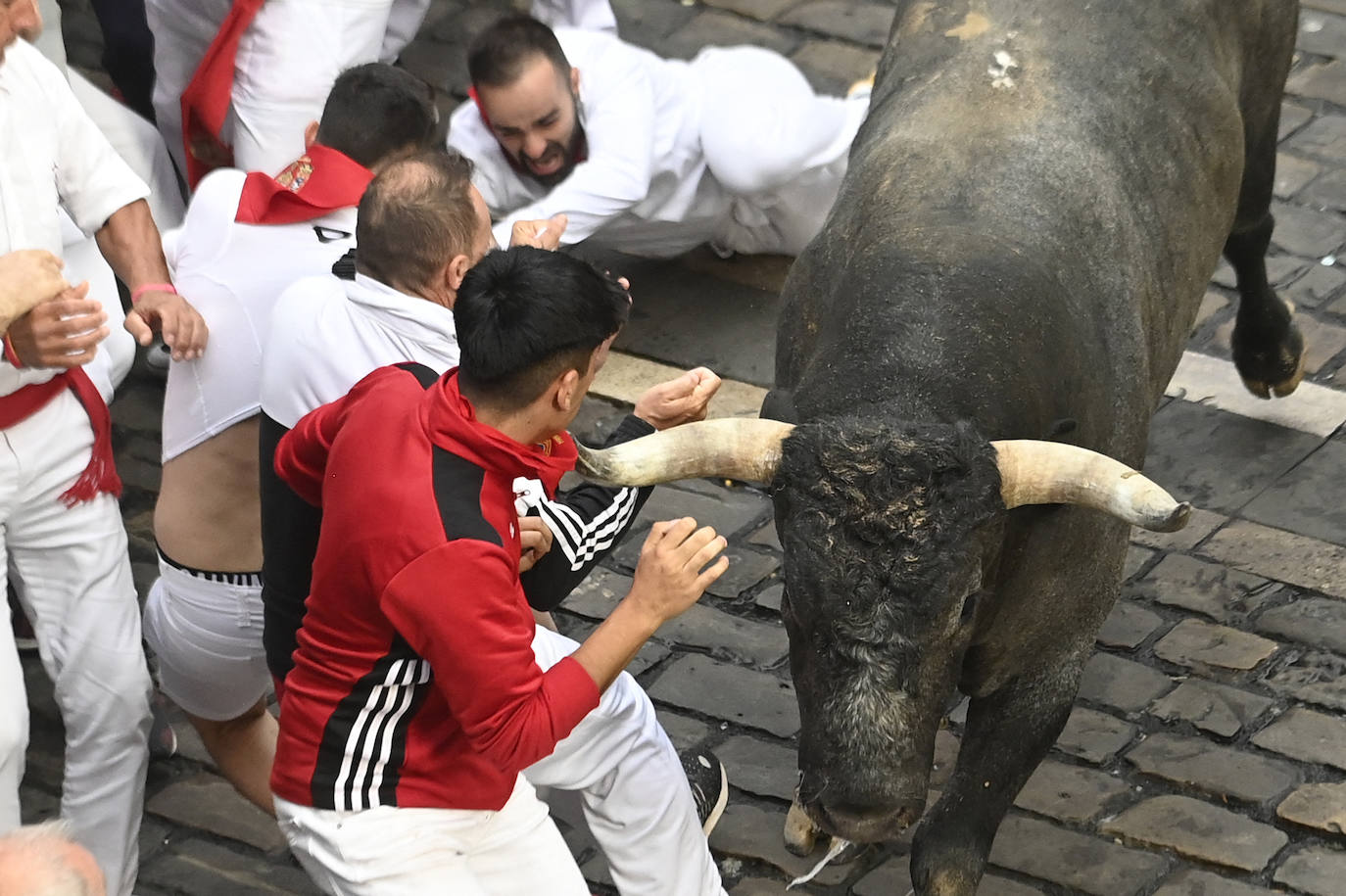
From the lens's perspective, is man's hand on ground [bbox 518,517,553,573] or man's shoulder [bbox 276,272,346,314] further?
man's shoulder [bbox 276,272,346,314]

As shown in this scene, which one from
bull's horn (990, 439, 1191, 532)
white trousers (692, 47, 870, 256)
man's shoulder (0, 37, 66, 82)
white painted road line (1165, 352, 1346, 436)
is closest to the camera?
bull's horn (990, 439, 1191, 532)

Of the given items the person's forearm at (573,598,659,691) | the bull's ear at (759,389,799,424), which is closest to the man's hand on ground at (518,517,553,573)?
the person's forearm at (573,598,659,691)

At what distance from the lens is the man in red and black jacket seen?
3277mm

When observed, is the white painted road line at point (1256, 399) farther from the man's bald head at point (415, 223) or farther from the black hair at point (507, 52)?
the man's bald head at point (415, 223)

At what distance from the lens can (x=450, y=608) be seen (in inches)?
127

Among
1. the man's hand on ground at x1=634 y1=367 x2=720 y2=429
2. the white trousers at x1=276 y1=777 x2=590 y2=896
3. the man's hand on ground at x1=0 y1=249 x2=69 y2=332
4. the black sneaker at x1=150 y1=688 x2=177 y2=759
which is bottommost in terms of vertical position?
the black sneaker at x1=150 y1=688 x2=177 y2=759

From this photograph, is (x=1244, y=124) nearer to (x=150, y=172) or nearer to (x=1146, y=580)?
(x=1146, y=580)

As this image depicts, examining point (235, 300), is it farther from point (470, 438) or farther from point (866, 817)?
point (866, 817)

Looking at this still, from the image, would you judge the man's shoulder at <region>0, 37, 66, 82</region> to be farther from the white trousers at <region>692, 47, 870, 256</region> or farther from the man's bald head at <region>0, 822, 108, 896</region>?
the white trousers at <region>692, 47, 870, 256</region>

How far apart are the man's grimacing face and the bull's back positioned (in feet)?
4.75

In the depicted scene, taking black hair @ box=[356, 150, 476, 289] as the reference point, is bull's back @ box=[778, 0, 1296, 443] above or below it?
below

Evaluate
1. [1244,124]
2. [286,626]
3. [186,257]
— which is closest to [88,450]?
[186,257]

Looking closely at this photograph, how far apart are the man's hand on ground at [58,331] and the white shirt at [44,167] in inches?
4.6

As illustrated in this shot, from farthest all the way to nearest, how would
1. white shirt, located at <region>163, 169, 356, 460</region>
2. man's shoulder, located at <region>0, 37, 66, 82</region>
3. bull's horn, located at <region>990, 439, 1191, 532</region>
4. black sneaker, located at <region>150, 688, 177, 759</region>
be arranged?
black sneaker, located at <region>150, 688, 177, 759</region>
white shirt, located at <region>163, 169, 356, 460</region>
man's shoulder, located at <region>0, 37, 66, 82</region>
bull's horn, located at <region>990, 439, 1191, 532</region>
